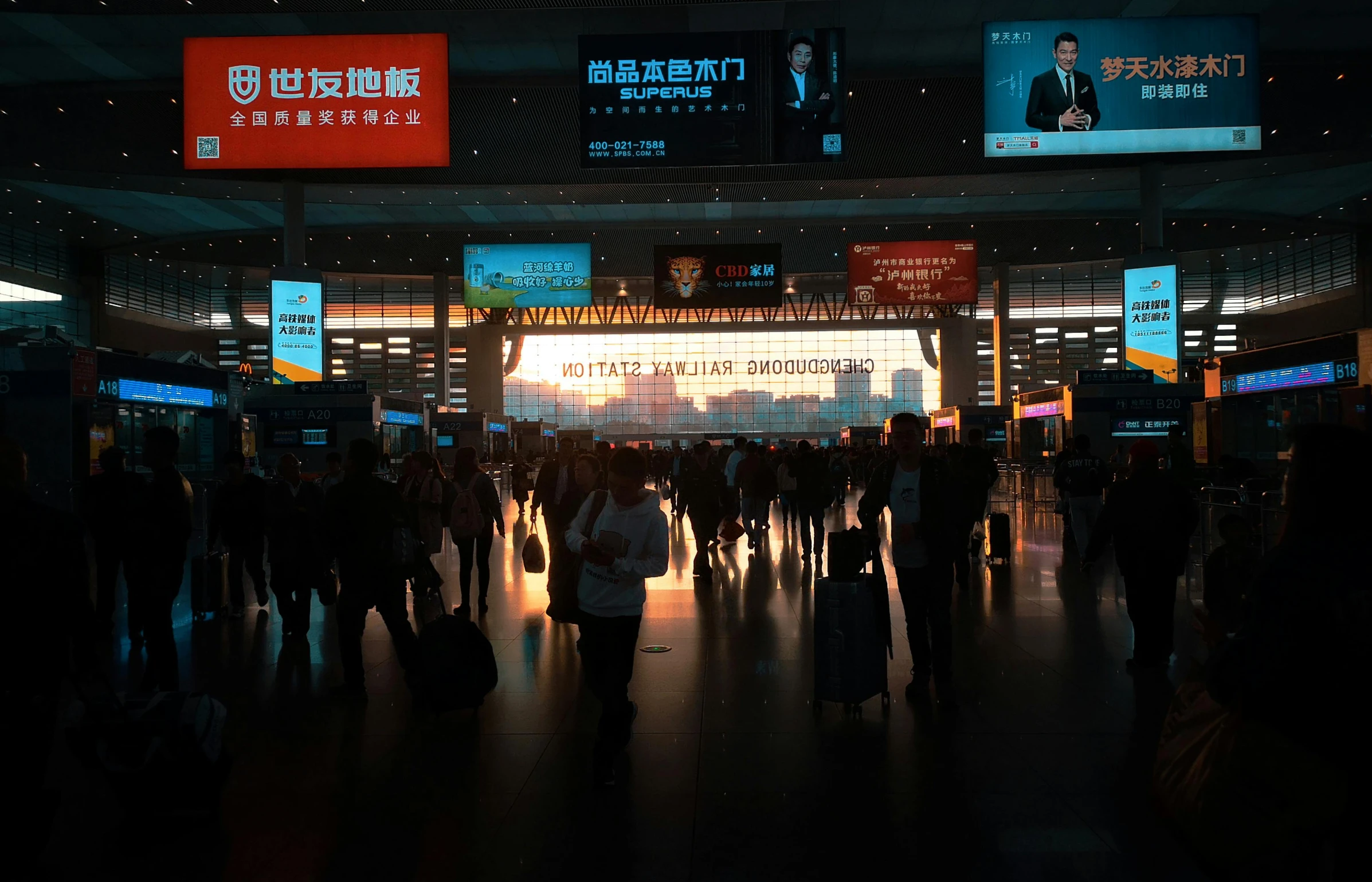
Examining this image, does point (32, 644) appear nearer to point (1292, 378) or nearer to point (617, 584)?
point (617, 584)

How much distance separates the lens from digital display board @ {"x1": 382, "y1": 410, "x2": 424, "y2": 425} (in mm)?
30828

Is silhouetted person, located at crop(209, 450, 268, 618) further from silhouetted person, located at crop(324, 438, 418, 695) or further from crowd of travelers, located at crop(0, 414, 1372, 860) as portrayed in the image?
silhouetted person, located at crop(324, 438, 418, 695)

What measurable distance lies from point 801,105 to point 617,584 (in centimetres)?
1258

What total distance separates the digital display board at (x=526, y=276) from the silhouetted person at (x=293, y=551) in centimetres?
1971

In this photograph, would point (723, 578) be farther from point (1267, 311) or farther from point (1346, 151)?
point (1267, 311)

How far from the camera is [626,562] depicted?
420cm

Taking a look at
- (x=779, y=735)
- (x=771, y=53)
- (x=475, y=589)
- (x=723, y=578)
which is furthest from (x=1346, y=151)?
(x=779, y=735)

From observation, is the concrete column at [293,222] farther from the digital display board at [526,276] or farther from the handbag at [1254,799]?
the handbag at [1254,799]

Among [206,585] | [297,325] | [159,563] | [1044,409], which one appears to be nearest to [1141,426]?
[1044,409]

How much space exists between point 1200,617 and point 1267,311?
54048 mm

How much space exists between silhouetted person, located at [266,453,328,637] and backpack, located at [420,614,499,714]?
2.50 meters

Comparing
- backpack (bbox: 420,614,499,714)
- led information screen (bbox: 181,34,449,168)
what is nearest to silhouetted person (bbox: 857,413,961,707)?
backpack (bbox: 420,614,499,714)

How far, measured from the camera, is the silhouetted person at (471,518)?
8398 millimetres

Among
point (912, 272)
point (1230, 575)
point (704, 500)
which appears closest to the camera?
point (1230, 575)
